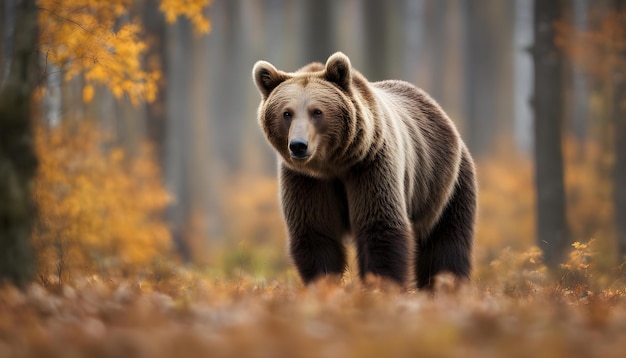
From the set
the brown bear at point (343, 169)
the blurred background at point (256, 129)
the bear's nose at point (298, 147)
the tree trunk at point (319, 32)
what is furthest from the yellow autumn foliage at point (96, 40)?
the tree trunk at point (319, 32)

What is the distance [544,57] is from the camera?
11.8 m

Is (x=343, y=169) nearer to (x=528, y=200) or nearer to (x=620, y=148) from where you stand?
(x=620, y=148)

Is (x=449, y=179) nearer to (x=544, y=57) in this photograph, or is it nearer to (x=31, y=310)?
(x=31, y=310)

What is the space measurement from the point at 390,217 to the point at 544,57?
22.4 feet

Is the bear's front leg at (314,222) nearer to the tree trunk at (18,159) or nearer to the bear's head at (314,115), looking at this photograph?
the bear's head at (314,115)

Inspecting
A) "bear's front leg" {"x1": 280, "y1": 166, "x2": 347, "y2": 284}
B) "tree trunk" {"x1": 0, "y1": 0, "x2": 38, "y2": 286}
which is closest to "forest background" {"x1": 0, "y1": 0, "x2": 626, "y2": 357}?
"tree trunk" {"x1": 0, "y1": 0, "x2": 38, "y2": 286}

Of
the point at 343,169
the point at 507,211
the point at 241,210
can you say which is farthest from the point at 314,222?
the point at 241,210

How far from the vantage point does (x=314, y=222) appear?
6.25 meters

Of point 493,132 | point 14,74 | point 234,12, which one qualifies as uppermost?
point 234,12

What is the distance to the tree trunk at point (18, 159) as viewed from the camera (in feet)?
18.2

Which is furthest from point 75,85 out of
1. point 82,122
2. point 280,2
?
point 280,2

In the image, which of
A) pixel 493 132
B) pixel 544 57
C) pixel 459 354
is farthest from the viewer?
pixel 493 132

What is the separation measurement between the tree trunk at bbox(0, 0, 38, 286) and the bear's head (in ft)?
5.88

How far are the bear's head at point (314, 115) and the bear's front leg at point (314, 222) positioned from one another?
0.21 metres
